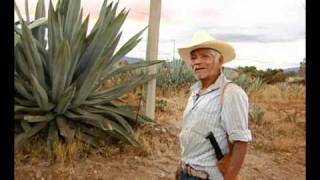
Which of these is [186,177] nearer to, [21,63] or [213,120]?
[213,120]

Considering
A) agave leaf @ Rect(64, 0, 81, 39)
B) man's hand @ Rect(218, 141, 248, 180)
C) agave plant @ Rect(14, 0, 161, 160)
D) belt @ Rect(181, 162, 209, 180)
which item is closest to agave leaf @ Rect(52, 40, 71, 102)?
agave plant @ Rect(14, 0, 161, 160)

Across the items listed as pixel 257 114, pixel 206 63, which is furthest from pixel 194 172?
pixel 257 114

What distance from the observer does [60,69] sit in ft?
9.24

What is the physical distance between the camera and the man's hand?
162cm

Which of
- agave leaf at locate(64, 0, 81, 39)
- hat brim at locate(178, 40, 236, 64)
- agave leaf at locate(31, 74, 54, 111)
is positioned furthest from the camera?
agave leaf at locate(64, 0, 81, 39)

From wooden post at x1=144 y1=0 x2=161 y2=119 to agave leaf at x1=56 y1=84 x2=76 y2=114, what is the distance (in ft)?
1.24

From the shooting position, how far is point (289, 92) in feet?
9.06

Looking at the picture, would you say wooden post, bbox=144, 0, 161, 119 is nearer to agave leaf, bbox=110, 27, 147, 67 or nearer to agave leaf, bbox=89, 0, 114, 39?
agave leaf, bbox=110, 27, 147, 67

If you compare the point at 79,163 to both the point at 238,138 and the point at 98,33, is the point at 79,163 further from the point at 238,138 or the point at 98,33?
the point at 238,138

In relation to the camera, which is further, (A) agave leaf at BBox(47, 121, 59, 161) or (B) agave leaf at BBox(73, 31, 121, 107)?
(B) agave leaf at BBox(73, 31, 121, 107)

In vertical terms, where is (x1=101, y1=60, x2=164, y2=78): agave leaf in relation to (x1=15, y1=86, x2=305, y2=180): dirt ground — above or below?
above

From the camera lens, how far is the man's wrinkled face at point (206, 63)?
171 centimetres

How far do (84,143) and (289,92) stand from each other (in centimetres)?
107
